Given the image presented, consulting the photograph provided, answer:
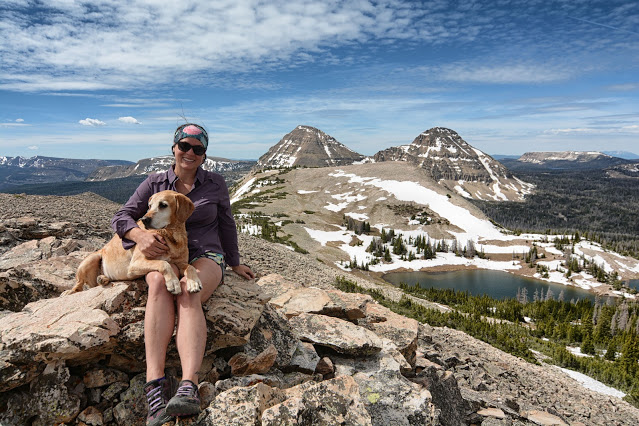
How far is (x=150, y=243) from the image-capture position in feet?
15.9

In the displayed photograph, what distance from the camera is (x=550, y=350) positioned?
32.4m

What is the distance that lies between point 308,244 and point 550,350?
175 ft

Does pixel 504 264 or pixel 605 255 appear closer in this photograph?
pixel 504 264

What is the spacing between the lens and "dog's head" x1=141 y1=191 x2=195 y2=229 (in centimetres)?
495

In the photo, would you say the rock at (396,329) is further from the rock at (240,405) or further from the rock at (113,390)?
the rock at (113,390)

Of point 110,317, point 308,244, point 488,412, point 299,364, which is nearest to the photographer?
point 110,317

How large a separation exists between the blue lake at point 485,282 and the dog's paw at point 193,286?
238 feet

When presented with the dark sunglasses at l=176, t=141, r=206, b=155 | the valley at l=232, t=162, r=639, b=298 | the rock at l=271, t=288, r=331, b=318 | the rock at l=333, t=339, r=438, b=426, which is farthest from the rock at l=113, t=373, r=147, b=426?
the valley at l=232, t=162, r=639, b=298

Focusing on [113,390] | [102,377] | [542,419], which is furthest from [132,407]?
[542,419]

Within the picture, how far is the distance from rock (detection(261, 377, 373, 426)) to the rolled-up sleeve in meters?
3.27

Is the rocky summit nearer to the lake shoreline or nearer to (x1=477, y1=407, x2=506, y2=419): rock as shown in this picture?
(x1=477, y1=407, x2=506, y2=419): rock

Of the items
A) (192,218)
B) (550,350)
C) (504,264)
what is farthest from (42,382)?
(504,264)

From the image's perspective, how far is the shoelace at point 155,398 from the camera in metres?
4.06

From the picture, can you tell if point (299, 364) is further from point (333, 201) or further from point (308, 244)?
point (333, 201)
